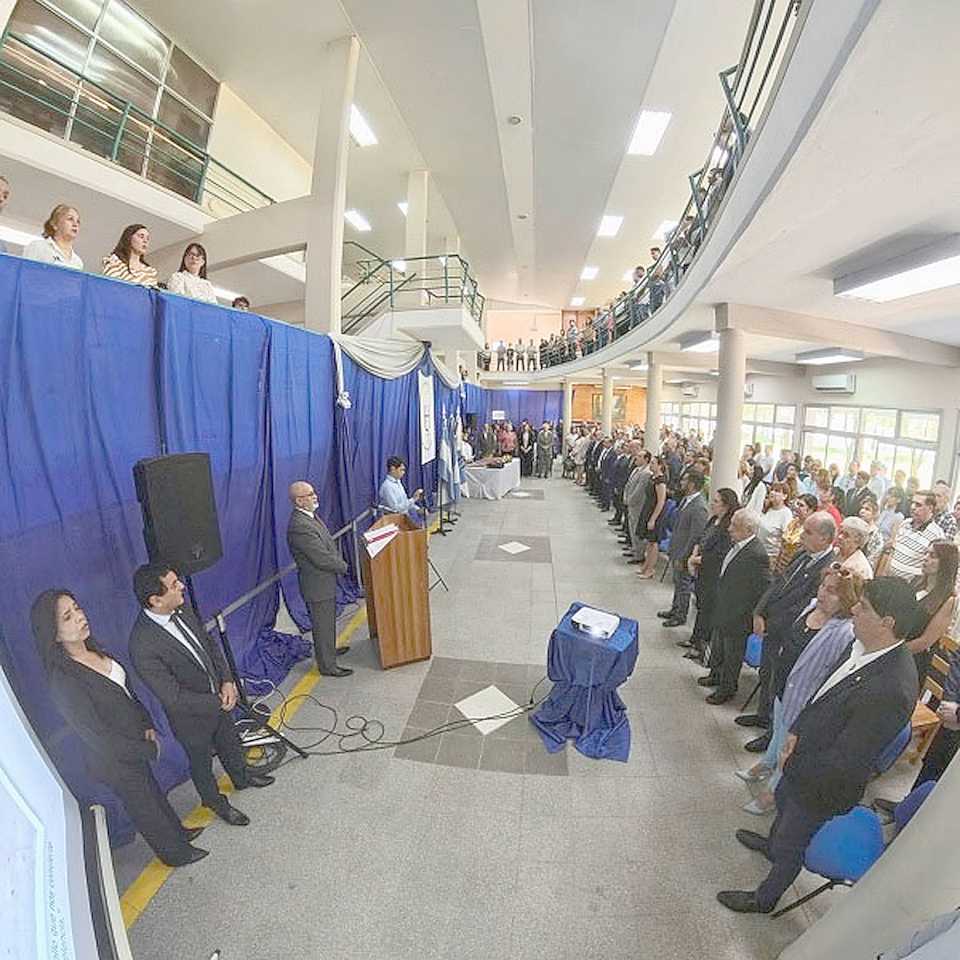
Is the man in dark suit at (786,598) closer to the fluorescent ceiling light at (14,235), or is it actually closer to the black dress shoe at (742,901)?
the black dress shoe at (742,901)

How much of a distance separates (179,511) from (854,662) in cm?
338

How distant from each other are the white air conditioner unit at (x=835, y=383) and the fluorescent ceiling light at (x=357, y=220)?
40.6ft

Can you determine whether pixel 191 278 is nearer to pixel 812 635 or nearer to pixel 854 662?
pixel 854 662

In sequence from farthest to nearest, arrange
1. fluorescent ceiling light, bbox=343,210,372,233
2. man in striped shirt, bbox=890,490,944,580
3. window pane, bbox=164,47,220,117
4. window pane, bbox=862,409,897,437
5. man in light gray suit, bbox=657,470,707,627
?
1. fluorescent ceiling light, bbox=343,210,372,233
2. window pane, bbox=862,409,897,437
3. window pane, bbox=164,47,220,117
4. man in light gray suit, bbox=657,470,707,627
5. man in striped shirt, bbox=890,490,944,580

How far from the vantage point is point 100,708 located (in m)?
2.11

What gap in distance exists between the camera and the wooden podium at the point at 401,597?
14.0 ft

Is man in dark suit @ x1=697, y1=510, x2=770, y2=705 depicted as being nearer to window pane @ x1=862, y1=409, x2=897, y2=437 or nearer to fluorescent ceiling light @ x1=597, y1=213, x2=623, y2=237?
window pane @ x1=862, y1=409, x2=897, y2=437

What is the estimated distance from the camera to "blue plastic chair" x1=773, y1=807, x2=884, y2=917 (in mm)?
2057

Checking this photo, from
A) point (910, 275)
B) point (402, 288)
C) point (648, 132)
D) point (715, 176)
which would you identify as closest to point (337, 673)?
point (910, 275)

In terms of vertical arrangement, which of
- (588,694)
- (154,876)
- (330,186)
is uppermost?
(330,186)

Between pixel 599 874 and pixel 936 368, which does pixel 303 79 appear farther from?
pixel 936 368

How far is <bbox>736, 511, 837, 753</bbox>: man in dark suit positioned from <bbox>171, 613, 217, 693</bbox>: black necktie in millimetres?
3571

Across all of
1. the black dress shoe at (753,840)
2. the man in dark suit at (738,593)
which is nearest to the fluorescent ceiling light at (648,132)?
the man in dark suit at (738,593)

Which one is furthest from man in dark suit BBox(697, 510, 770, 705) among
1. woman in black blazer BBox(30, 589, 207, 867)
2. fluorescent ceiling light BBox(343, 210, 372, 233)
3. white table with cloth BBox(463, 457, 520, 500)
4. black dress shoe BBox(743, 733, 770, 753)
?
fluorescent ceiling light BBox(343, 210, 372, 233)
